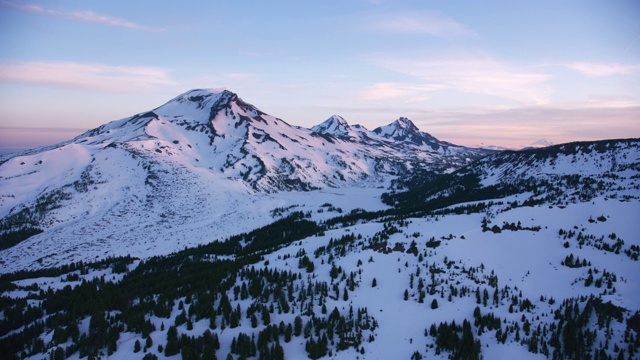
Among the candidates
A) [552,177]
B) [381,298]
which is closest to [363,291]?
[381,298]

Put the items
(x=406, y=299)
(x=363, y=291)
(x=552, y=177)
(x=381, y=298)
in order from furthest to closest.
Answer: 1. (x=552, y=177)
2. (x=363, y=291)
3. (x=381, y=298)
4. (x=406, y=299)

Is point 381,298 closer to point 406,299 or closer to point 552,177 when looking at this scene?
point 406,299

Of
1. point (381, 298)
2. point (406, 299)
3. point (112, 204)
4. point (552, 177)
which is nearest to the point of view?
point (406, 299)

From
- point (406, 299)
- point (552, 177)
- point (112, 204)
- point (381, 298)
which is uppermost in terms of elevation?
point (552, 177)

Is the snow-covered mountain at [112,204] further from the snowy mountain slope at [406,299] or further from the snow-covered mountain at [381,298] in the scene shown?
the snowy mountain slope at [406,299]

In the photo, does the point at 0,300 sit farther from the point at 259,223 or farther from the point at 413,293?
the point at 259,223

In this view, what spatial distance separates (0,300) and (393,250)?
65520 mm

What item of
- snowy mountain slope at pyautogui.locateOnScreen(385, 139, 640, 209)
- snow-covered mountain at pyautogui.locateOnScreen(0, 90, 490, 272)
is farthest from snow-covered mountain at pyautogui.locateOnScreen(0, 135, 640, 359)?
snowy mountain slope at pyautogui.locateOnScreen(385, 139, 640, 209)

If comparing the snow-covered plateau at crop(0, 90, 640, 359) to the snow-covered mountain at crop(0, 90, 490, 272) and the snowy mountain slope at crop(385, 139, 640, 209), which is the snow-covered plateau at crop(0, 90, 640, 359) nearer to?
the snowy mountain slope at crop(385, 139, 640, 209)

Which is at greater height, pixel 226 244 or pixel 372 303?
pixel 372 303

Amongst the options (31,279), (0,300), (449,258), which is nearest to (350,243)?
(449,258)

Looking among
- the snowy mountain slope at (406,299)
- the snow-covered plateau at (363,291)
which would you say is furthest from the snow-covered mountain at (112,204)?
the snowy mountain slope at (406,299)

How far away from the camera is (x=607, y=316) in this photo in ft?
123

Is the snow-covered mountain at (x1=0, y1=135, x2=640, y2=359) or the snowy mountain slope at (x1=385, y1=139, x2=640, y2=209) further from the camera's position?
the snowy mountain slope at (x1=385, y1=139, x2=640, y2=209)
